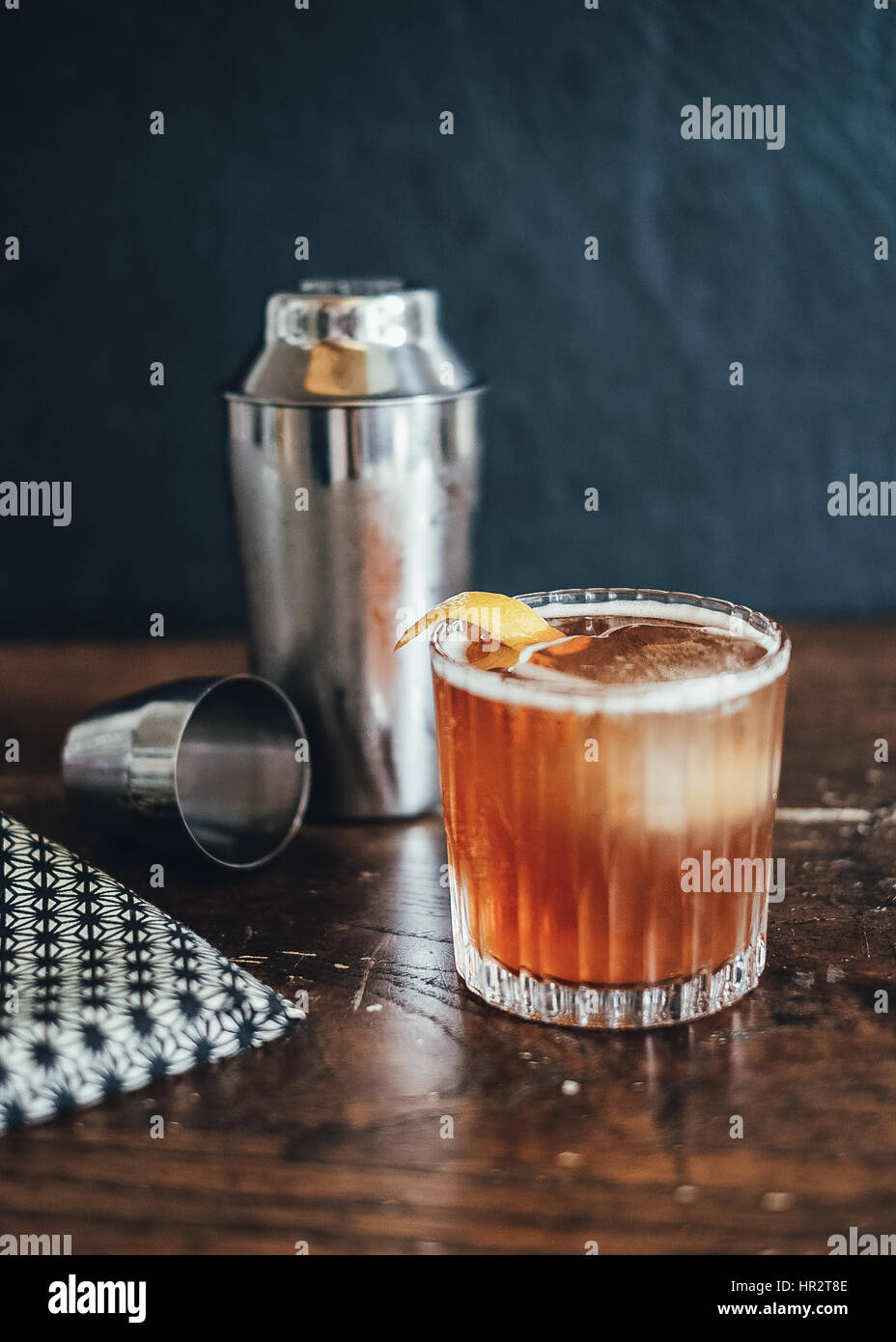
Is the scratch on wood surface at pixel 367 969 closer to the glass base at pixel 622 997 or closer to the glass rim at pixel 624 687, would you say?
the glass base at pixel 622 997

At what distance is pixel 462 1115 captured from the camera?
67cm

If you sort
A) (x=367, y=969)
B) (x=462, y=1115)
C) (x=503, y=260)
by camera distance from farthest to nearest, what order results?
(x=503, y=260) → (x=367, y=969) → (x=462, y=1115)

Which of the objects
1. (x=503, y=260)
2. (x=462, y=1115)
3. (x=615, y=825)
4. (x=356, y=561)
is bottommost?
(x=462, y=1115)

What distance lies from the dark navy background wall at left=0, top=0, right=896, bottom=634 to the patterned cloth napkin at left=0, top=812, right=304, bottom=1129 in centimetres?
90

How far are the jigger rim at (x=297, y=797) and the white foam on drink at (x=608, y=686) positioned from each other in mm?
210

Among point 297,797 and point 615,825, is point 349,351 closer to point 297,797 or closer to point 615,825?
point 297,797

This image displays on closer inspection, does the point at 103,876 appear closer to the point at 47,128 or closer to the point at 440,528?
the point at 440,528

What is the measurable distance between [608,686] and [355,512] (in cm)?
36

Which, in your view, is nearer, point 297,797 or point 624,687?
point 624,687

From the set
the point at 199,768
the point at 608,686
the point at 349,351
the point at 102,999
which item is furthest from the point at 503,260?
the point at 102,999

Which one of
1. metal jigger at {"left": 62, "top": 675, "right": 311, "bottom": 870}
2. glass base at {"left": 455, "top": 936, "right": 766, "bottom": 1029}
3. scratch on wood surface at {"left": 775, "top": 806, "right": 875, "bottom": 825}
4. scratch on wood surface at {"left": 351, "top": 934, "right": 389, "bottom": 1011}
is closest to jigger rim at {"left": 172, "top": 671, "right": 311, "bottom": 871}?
metal jigger at {"left": 62, "top": 675, "right": 311, "bottom": 870}

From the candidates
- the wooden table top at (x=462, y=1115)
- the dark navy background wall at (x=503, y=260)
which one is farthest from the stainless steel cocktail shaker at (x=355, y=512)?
the dark navy background wall at (x=503, y=260)

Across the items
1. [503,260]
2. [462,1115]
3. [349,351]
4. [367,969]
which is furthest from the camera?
[503,260]

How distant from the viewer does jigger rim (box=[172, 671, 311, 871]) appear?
0.93 metres
